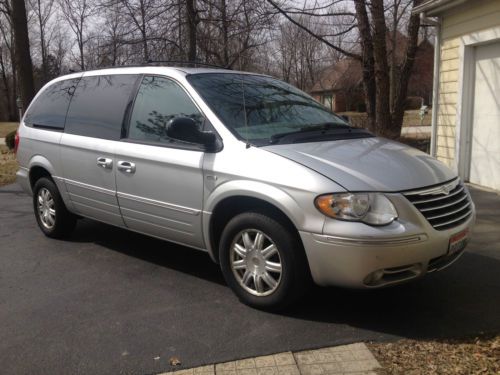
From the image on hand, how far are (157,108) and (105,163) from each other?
73 centimetres

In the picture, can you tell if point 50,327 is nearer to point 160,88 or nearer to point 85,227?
point 160,88

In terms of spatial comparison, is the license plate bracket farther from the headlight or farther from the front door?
the front door

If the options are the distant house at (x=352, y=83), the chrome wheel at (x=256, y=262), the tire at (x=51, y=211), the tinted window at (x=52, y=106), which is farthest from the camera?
the distant house at (x=352, y=83)

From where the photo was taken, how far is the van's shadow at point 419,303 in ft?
11.8

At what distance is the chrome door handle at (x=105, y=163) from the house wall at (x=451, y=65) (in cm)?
595

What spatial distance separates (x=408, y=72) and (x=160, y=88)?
13.0 meters

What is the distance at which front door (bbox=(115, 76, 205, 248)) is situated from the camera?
164 inches

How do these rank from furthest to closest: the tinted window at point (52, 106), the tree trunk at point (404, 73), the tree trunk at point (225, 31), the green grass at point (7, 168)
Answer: the tree trunk at point (404, 73) < the tree trunk at point (225, 31) < the green grass at point (7, 168) < the tinted window at point (52, 106)

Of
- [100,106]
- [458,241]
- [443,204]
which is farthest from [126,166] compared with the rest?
[458,241]

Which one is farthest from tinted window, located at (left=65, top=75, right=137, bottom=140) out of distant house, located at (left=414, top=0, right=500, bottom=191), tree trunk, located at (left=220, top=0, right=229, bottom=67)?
tree trunk, located at (left=220, top=0, right=229, bottom=67)

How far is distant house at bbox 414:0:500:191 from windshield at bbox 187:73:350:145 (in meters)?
4.02

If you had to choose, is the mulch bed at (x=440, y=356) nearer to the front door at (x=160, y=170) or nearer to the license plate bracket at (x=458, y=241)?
the license plate bracket at (x=458, y=241)

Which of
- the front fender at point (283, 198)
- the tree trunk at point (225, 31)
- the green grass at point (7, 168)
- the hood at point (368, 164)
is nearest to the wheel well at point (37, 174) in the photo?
the front fender at point (283, 198)

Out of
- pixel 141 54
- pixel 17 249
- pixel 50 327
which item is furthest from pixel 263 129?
pixel 141 54
